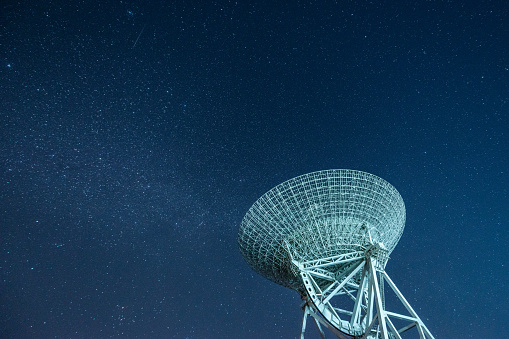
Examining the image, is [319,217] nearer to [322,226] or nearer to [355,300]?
[322,226]

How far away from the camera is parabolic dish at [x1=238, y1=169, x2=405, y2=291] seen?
15.8 m

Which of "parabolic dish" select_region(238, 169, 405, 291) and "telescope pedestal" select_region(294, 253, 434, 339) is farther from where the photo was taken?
"parabolic dish" select_region(238, 169, 405, 291)

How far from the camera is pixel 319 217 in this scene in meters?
15.9

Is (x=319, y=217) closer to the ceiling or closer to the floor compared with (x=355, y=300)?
closer to the ceiling

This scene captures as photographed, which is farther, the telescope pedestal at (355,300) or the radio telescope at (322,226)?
the radio telescope at (322,226)

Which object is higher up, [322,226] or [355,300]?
[322,226]

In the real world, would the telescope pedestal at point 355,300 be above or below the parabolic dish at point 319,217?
below

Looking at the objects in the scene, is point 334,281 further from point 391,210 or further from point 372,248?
point 391,210

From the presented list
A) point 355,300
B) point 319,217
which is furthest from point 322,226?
point 355,300

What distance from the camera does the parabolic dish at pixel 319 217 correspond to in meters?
15.8

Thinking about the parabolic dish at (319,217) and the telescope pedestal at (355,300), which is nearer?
the telescope pedestal at (355,300)

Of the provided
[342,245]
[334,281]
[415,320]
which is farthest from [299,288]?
[415,320]

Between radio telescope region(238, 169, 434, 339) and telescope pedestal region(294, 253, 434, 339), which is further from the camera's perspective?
radio telescope region(238, 169, 434, 339)

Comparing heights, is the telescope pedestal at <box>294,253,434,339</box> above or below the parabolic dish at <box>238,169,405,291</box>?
below
